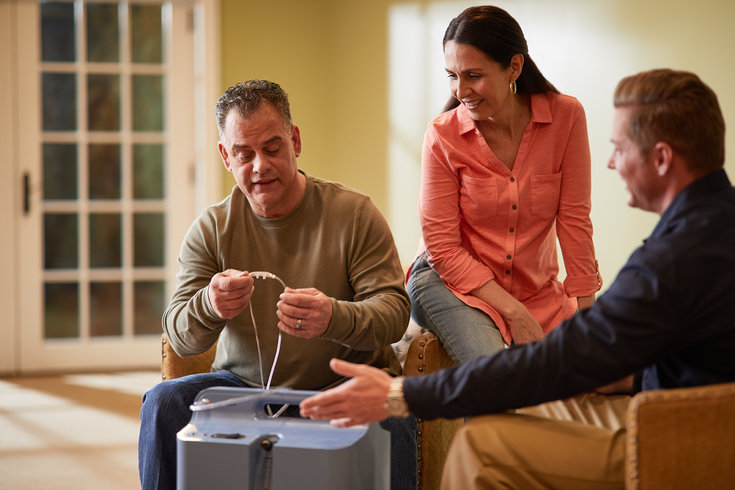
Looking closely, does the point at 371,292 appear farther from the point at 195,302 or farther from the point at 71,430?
the point at 71,430

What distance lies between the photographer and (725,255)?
1.26 meters

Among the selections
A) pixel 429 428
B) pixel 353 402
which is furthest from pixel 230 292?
pixel 429 428

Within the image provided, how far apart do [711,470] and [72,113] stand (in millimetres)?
4202

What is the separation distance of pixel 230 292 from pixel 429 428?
685mm

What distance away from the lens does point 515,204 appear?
84.5 inches

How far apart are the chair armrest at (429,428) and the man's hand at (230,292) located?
497mm

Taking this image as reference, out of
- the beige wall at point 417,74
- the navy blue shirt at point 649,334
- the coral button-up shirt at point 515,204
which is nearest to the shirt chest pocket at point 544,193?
the coral button-up shirt at point 515,204

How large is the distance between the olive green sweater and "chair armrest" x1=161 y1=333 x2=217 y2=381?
0.19m

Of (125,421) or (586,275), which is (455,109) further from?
(125,421)

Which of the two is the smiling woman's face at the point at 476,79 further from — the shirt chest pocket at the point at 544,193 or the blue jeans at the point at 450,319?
the blue jeans at the point at 450,319

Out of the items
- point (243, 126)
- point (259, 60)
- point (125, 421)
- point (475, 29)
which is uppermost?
point (259, 60)

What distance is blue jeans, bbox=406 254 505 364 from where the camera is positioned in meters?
2.02

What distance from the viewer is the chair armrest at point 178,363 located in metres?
2.22

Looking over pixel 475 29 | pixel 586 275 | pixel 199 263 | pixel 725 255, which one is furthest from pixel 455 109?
pixel 725 255
